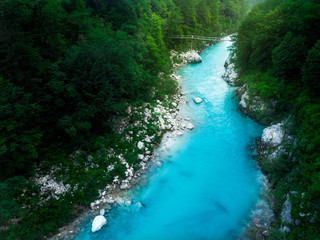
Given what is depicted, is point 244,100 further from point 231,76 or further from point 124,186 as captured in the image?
point 124,186

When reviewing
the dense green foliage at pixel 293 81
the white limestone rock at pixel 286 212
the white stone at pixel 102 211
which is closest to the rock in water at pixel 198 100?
the dense green foliage at pixel 293 81

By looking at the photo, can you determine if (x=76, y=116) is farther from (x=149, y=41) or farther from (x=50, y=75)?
(x=149, y=41)

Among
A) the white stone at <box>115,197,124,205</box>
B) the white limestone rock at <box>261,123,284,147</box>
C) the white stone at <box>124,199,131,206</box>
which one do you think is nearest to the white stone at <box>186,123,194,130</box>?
the white limestone rock at <box>261,123,284,147</box>

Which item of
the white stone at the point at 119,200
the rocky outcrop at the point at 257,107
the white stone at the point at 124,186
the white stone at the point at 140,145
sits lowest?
the white stone at the point at 119,200

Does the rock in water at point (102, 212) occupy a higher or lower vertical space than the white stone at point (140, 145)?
lower

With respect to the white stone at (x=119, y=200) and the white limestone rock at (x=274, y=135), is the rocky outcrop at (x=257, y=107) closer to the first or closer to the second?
the white limestone rock at (x=274, y=135)

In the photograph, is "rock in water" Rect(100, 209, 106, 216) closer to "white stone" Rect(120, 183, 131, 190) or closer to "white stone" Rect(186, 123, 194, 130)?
"white stone" Rect(120, 183, 131, 190)

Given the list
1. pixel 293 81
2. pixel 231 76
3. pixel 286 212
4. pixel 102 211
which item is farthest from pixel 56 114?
pixel 231 76


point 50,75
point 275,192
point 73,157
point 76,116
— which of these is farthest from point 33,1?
point 275,192
